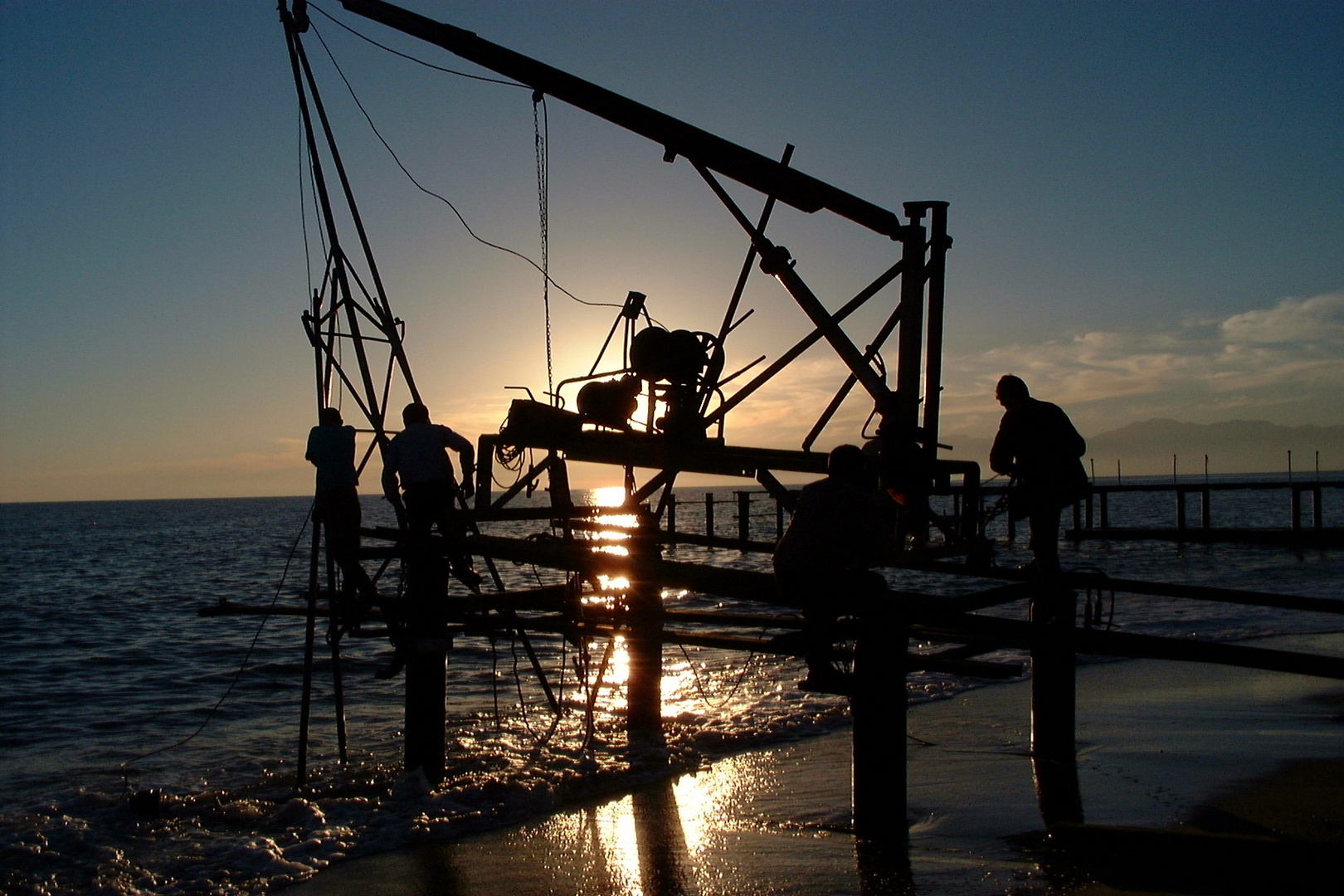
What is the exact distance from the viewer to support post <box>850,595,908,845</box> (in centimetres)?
783

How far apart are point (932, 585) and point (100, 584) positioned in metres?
37.4

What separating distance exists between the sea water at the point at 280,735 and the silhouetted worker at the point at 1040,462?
5.27 metres

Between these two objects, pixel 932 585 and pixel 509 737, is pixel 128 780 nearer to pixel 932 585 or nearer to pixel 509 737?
pixel 509 737

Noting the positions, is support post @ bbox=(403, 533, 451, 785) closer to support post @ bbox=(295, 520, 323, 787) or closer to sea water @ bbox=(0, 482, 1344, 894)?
sea water @ bbox=(0, 482, 1344, 894)

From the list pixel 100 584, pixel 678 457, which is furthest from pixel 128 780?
pixel 100 584

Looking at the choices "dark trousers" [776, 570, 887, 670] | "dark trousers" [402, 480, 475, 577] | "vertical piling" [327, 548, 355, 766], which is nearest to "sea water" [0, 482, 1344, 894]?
"vertical piling" [327, 548, 355, 766]

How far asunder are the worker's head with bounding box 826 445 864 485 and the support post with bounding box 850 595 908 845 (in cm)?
94

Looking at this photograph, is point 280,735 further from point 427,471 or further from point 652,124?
point 652,124

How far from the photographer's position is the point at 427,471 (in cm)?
1084

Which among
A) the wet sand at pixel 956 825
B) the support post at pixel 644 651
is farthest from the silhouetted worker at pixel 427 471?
the wet sand at pixel 956 825

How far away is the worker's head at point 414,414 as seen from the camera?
11047 millimetres

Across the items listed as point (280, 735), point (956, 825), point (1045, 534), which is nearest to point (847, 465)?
point (1045, 534)

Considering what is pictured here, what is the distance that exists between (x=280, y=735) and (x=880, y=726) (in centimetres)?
1174

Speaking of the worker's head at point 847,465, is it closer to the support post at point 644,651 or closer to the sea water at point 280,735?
the support post at point 644,651
